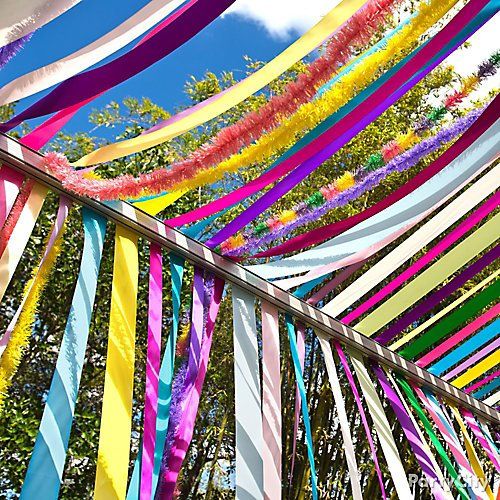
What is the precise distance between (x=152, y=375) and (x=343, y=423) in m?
0.68

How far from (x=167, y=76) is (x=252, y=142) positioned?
430cm

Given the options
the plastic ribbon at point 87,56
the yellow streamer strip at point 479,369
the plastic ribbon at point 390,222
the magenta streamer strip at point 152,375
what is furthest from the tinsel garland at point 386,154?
the yellow streamer strip at point 479,369

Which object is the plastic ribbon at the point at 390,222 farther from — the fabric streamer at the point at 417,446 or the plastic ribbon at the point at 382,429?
the fabric streamer at the point at 417,446

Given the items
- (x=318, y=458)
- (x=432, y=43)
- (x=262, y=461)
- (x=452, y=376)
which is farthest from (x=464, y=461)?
(x=318, y=458)

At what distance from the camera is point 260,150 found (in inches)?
56.9

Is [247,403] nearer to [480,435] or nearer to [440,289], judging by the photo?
[440,289]

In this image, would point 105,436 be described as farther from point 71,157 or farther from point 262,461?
point 71,157

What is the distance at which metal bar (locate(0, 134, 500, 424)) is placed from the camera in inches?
55.5

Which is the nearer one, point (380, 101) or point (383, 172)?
point (380, 101)

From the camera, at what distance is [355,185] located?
175cm

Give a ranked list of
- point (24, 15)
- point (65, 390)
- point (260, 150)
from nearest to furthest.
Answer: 1. point (24, 15)
2. point (65, 390)
3. point (260, 150)

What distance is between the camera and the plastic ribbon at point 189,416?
1.53 m

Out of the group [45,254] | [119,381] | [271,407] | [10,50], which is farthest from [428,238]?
[10,50]

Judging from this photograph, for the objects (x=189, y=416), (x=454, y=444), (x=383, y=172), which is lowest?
(x=189, y=416)
